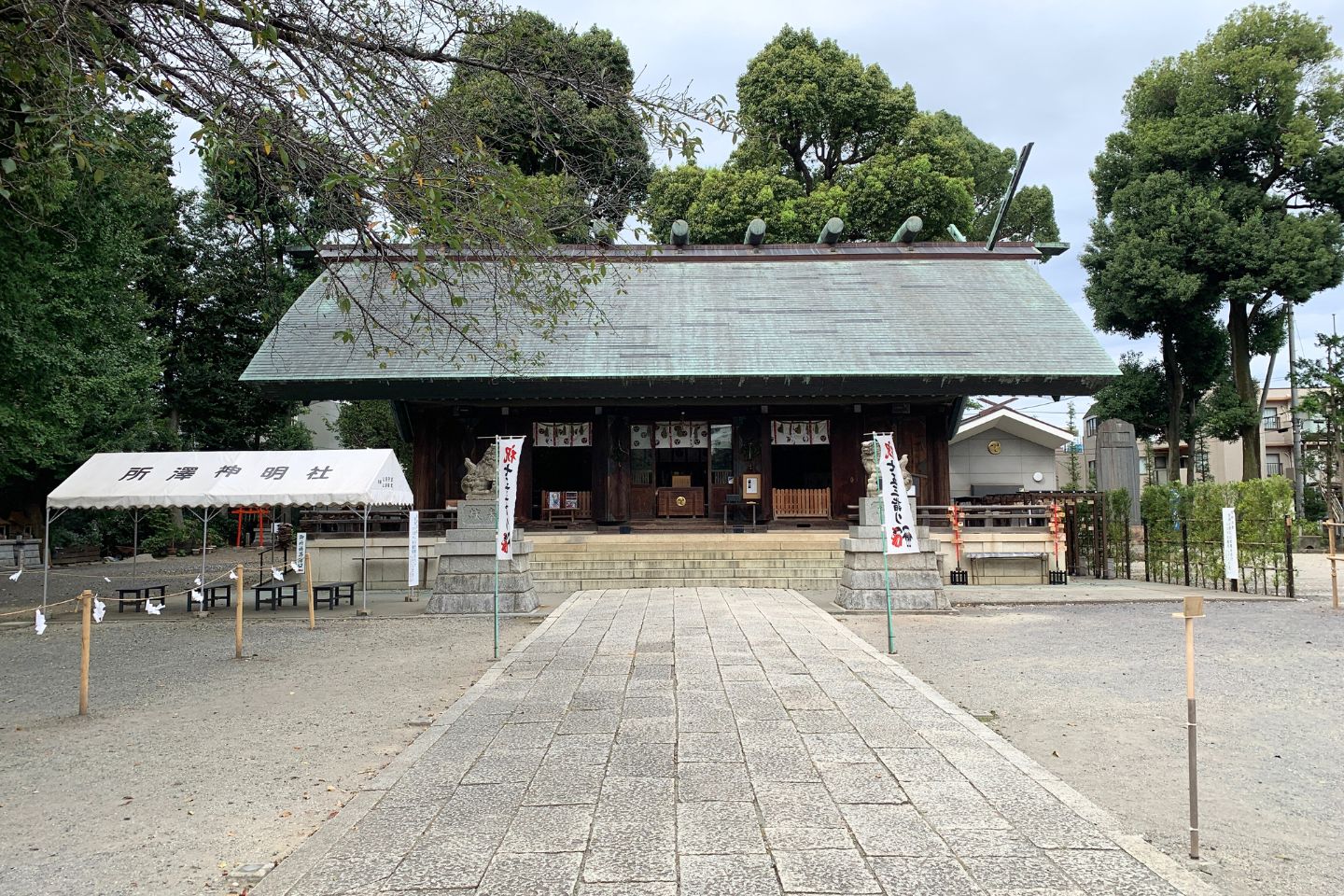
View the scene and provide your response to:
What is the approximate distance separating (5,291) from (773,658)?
13.1 m

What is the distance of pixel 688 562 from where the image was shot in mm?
14523

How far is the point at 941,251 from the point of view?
1966 cm

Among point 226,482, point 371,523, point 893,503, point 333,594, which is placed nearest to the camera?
point 893,503

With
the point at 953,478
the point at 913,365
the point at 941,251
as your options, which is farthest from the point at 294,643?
the point at 953,478

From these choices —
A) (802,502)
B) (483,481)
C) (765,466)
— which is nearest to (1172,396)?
(802,502)

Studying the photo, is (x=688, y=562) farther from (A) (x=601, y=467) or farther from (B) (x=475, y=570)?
(B) (x=475, y=570)

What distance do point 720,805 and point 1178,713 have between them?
394cm

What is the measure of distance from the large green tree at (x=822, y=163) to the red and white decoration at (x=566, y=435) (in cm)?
1001

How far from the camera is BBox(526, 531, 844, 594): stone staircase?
14086 millimetres

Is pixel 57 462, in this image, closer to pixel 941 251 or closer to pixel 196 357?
pixel 196 357

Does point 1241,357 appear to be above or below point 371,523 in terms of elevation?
above

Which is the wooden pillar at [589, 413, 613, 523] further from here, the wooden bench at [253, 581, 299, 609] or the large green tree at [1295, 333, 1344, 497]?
the large green tree at [1295, 333, 1344, 497]

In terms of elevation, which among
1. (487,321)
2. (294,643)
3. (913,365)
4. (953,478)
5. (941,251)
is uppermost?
(941,251)

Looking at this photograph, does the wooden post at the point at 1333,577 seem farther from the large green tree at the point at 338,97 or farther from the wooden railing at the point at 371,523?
the wooden railing at the point at 371,523
